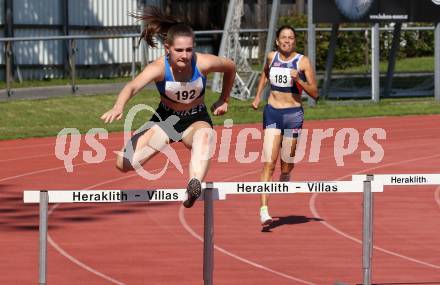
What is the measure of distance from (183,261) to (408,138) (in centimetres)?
1298

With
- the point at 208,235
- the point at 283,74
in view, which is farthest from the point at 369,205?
the point at 283,74

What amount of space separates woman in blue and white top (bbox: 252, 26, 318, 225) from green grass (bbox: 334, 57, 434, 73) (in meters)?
27.4

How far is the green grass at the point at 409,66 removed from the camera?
44053 millimetres

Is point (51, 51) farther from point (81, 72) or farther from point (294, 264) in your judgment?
point (294, 264)

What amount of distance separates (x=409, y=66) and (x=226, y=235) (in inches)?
1247

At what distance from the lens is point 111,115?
9508 mm

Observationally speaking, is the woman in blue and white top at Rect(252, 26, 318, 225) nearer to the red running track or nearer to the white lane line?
the red running track

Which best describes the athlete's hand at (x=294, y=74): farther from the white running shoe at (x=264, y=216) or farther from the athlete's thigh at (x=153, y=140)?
the athlete's thigh at (x=153, y=140)

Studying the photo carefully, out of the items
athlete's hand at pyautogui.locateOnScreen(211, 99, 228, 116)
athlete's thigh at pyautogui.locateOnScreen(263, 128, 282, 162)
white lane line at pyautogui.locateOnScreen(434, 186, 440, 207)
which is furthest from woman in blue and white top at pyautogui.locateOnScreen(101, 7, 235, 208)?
white lane line at pyautogui.locateOnScreen(434, 186, 440, 207)

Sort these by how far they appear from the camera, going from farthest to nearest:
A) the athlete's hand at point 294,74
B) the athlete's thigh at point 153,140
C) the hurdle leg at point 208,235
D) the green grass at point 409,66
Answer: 1. the green grass at point 409,66
2. the athlete's hand at point 294,74
3. the athlete's thigh at point 153,140
4. the hurdle leg at point 208,235

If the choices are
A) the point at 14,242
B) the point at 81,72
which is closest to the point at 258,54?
the point at 81,72

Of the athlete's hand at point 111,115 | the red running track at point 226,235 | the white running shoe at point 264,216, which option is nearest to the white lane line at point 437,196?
the red running track at point 226,235

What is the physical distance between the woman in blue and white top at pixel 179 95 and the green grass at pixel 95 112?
1454 cm

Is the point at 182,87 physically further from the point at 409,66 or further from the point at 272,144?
the point at 409,66
